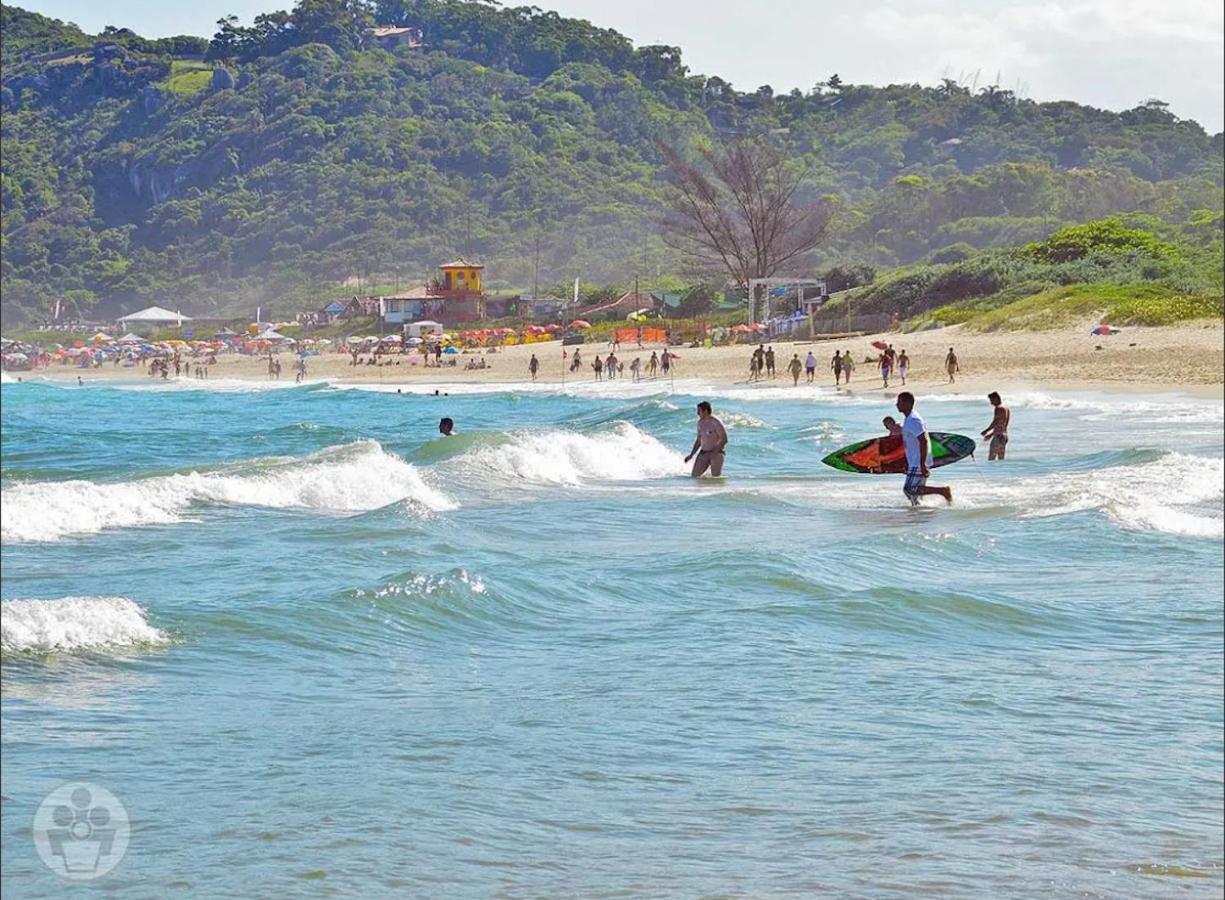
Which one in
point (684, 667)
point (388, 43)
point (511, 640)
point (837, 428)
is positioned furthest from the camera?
point (388, 43)

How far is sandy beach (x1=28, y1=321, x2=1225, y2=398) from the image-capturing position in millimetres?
35875

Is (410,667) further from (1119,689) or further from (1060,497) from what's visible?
(1060,497)

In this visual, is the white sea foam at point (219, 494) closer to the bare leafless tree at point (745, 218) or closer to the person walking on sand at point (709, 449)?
the person walking on sand at point (709, 449)

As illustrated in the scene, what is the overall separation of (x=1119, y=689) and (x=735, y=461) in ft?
51.2

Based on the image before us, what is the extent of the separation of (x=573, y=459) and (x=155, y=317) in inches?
3451

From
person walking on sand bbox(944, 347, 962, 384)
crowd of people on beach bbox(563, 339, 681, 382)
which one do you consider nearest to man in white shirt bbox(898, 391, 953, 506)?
person walking on sand bbox(944, 347, 962, 384)

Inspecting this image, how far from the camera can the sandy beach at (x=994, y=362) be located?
118ft

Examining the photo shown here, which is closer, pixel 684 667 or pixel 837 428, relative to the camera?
pixel 684 667

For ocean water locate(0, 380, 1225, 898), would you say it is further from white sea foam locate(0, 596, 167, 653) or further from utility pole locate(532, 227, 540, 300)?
utility pole locate(532, 227, 540, 300)

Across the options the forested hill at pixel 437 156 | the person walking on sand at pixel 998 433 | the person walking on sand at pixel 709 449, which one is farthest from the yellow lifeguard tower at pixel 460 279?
the person walking on sand at pixel 998 433

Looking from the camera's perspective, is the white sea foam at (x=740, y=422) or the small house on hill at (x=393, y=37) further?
the small house on hill at (x=393, y=37)

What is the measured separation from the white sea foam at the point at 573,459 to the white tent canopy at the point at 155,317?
8430 cm

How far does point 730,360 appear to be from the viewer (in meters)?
53.7

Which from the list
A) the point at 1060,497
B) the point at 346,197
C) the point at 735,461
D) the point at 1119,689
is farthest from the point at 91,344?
the point at 1119,689
